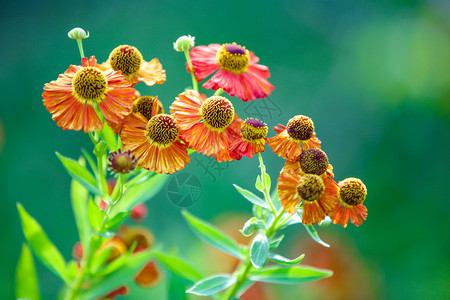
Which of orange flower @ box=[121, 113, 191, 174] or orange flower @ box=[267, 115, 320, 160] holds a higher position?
orange flower @ box=[267, 115, 320, 160]

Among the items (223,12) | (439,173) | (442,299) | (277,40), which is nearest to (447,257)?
(442,299)

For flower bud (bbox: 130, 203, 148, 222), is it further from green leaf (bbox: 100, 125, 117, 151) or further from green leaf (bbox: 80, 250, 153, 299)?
green leaf (bbox: 100, 125, 117, 151)

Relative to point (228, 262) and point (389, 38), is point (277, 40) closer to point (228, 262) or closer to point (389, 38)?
point (389, 38)

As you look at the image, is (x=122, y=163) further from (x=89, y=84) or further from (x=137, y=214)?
(x=137, y=214)

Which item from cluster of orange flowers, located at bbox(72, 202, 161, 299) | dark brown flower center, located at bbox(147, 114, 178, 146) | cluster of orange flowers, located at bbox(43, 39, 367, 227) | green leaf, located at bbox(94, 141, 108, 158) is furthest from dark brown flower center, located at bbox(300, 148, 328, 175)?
cluster of orange flowers, located at bbox(72, 202, 161, 299)

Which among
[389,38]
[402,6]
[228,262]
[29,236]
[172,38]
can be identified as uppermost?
[402,6]

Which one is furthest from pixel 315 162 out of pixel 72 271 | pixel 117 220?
pixel 72 271

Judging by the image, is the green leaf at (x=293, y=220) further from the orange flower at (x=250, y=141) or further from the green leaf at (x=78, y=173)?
the green leaf at (x=78, y=173)

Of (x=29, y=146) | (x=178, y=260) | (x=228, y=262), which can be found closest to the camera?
(x=178, y=260)
